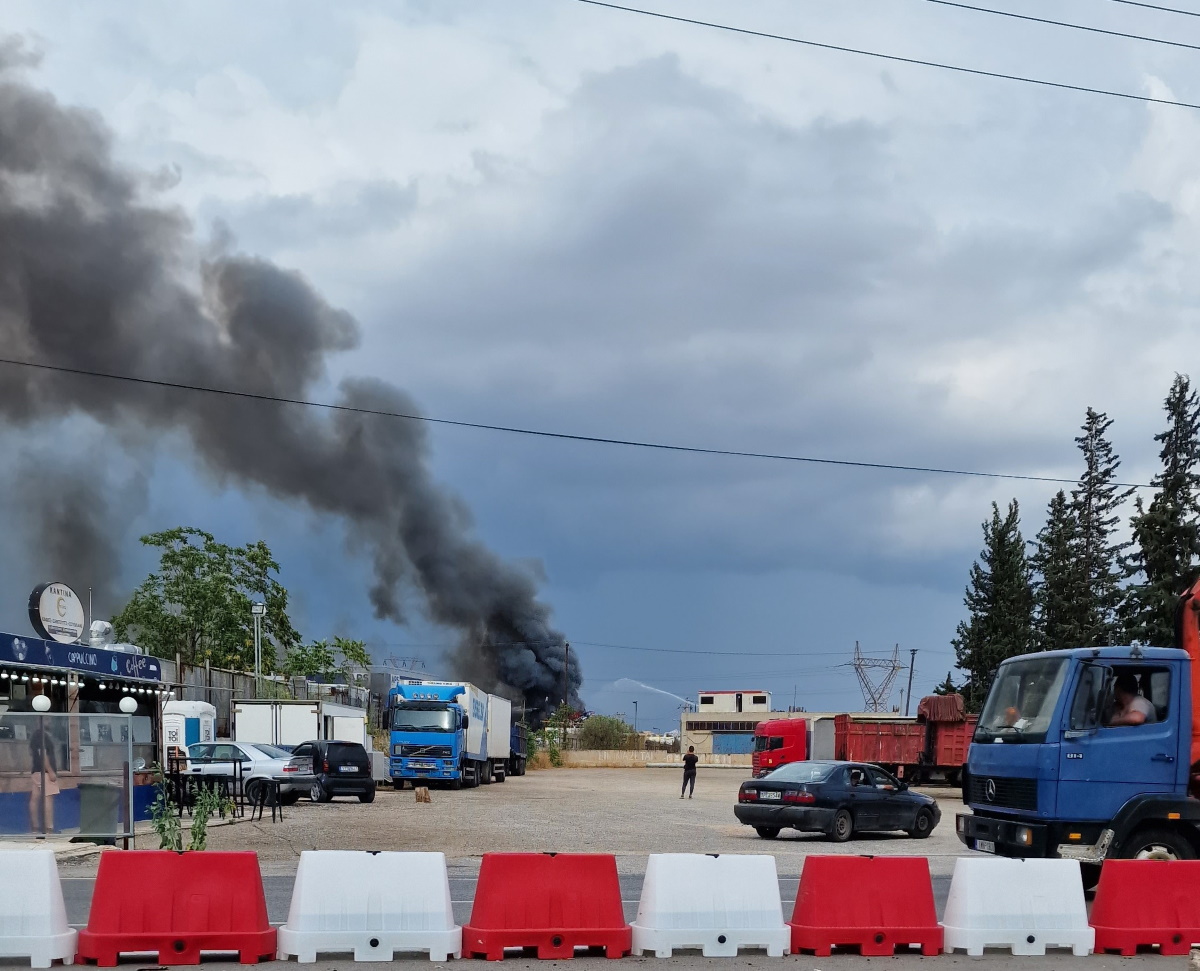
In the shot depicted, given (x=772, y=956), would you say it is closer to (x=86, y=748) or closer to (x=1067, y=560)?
(x=86, y=748)

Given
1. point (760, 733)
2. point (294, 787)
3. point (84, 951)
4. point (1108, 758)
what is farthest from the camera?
point (760, 733)

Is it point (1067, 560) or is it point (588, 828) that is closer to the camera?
point (588, 828)

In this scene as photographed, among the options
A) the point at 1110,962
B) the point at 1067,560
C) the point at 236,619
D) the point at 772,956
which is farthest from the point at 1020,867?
the point at 236,619

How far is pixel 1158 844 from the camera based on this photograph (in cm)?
1291

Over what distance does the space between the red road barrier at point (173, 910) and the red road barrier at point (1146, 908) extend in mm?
6097

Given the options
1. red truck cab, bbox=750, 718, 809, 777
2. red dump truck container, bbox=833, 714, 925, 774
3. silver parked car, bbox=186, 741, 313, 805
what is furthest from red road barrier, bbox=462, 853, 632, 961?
red truck cab, bbox=750, 718, 809, 777

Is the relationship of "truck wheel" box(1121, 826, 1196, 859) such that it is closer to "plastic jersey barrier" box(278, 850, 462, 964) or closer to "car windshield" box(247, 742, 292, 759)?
"plastic jersey barrier" box(278, 850, 462, 964)

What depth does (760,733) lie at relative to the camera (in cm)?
5053

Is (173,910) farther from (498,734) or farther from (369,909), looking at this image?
(498,734)

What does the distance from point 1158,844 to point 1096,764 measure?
97cm

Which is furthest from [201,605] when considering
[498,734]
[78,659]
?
[78,659]

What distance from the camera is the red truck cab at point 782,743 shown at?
4762 cm

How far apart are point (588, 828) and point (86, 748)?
9.84 metres

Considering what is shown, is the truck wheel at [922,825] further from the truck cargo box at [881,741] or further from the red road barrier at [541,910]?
the truck cargo box at [881,741]
